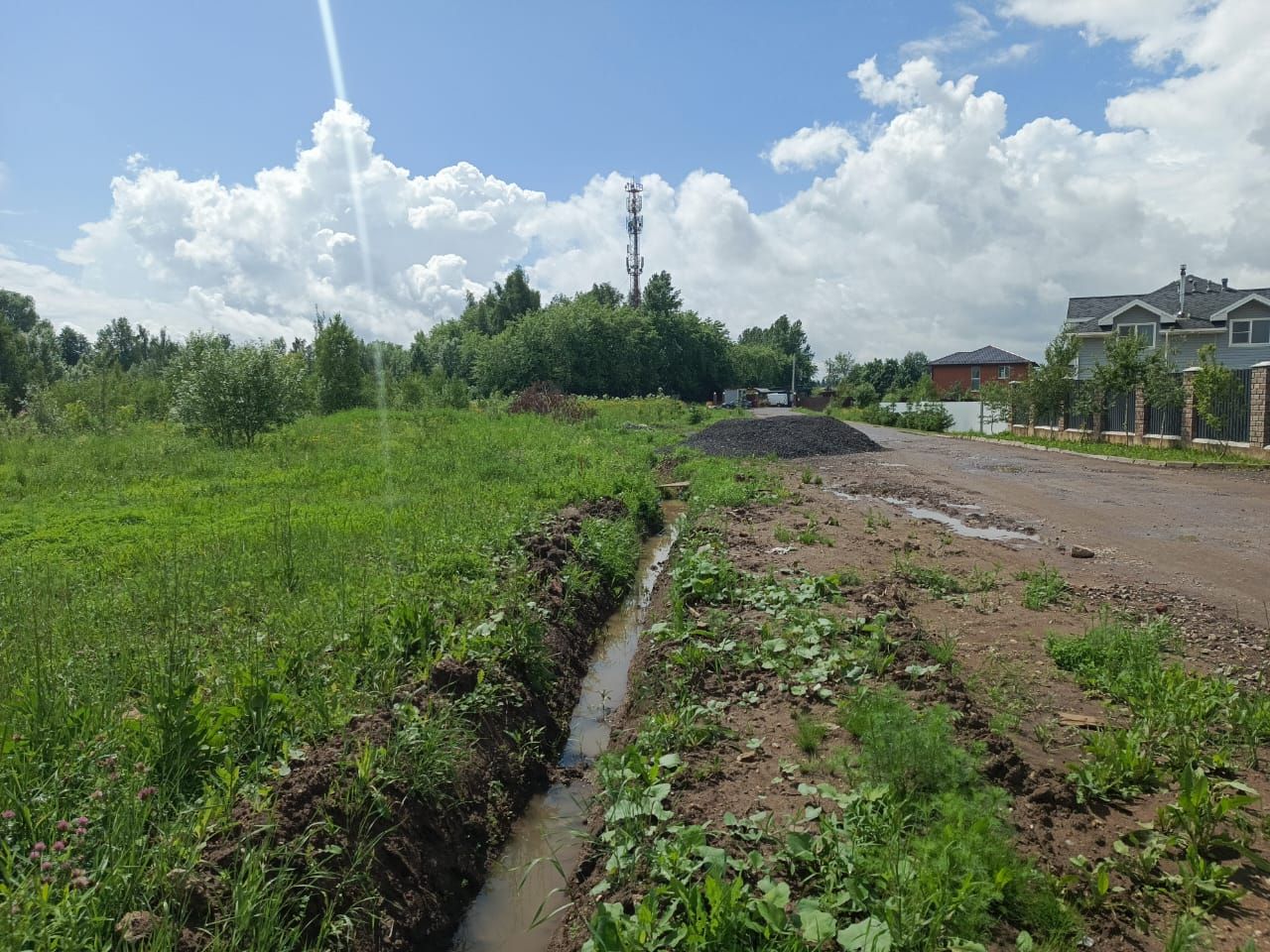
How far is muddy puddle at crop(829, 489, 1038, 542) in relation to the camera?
10688 millimetres

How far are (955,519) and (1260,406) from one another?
12.4 m

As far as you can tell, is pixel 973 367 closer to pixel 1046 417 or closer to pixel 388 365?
pixel 1046 417

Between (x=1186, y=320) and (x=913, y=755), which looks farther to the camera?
(x=1186, y=320)

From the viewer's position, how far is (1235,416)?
20.3 metres

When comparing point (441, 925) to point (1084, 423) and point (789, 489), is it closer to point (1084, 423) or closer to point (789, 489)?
point (789, 489)

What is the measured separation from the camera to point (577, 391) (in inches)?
2414

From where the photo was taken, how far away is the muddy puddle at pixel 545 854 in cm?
376

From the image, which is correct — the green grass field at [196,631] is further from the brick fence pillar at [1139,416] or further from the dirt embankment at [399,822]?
the brick fence pillar at [1139,416]

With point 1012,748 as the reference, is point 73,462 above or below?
above

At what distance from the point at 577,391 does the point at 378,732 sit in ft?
190

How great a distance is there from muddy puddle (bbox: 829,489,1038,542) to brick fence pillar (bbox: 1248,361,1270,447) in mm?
10964

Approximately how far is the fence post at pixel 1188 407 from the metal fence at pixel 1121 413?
2.52 m

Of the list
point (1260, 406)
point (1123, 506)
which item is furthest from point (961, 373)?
point (1123, 506)

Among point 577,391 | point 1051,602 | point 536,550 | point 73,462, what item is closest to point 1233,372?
point 1051,602
